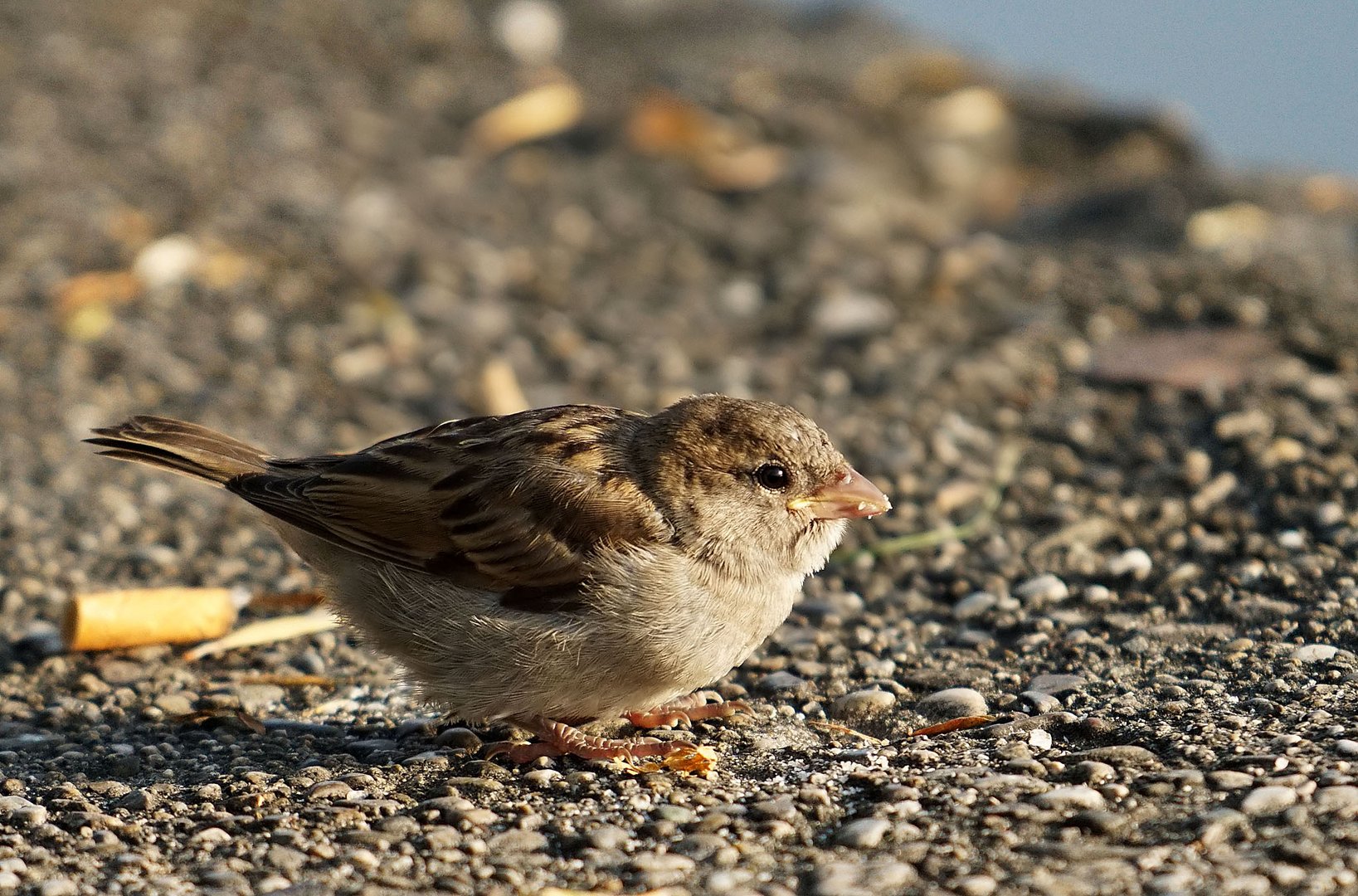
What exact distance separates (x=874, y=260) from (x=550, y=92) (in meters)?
3.25

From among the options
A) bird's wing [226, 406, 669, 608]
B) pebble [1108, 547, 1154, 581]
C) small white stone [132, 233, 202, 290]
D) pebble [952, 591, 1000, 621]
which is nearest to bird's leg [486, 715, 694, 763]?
bird's wing [226, 406, 669, 608]

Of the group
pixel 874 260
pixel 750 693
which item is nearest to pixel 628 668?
pixel 750 693

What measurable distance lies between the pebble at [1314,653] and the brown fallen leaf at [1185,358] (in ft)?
8.14

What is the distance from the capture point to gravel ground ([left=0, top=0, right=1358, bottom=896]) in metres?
3.68

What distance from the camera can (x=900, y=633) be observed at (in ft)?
17.1

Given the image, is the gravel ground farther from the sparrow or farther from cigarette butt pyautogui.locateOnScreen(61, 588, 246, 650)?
the sparrow

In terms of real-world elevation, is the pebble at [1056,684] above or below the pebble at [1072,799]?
above

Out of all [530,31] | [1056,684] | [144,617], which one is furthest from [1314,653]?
[530,31]

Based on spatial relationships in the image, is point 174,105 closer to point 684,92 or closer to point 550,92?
point 550,92

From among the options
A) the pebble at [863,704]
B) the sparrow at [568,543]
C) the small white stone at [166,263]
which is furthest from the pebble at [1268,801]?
the small white stone at [166,263]

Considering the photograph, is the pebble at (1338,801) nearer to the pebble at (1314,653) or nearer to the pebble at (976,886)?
the pebble at (976,886)

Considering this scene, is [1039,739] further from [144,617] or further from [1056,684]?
[144,617]

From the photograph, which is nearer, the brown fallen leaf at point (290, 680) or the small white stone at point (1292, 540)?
the brown fallen leaf at point (290, 680)

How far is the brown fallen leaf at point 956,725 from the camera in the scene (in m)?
4.29
